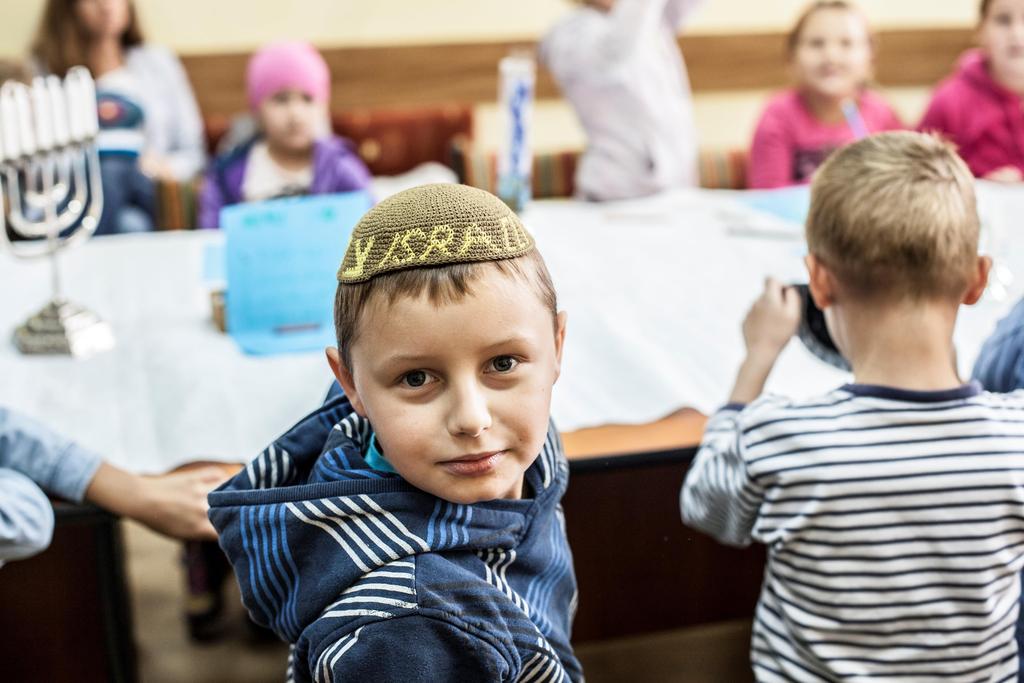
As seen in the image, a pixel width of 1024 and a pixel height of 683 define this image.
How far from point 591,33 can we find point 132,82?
59.2 inches

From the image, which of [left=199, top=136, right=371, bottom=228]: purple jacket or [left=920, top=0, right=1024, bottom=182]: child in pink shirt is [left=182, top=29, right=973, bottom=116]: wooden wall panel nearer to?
[left=199, top=136, right=371, bottom=228]: purple jacket

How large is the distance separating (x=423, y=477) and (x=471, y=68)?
3.48 meters

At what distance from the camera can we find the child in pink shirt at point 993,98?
89.5 inches

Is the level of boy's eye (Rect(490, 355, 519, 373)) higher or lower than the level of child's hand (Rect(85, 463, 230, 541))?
higher

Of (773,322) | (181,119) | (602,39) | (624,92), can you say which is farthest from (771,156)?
(181,119)

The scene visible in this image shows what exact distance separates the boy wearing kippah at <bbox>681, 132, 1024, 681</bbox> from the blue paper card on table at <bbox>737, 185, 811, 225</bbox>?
32.5 inches

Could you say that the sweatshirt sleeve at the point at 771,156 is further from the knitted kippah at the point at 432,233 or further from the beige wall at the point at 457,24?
the knitted kippah at the point at 432,233

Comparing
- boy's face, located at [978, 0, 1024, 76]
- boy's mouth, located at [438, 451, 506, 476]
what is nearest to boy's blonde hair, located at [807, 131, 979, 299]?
boy's mouth, located at [438, 451, 506, 476]

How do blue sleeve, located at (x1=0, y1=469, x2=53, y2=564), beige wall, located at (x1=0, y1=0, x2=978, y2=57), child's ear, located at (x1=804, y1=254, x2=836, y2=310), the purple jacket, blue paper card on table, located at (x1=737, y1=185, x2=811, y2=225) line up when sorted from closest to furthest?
1. blue sleeve, located at (x1=0, y1=469, x2=53, y2=564)
2. child's ear, located at (x1=804, y1=254, x2=836, y2=310)
3. blue paper card on table, located at (x1=737, y1=185, x2=811, y2=225)
4. the purple jacket
5. beige wall, located at (x1=0, y1=0, x2=978, y2=57)

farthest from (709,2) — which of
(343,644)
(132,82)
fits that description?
(343,644)

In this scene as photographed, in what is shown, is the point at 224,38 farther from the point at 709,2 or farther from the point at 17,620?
the point at 17,620

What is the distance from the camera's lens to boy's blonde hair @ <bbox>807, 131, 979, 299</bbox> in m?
1.09

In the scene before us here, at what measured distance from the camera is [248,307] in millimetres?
1498

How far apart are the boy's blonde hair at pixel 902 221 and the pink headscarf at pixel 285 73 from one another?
1.73 metres
